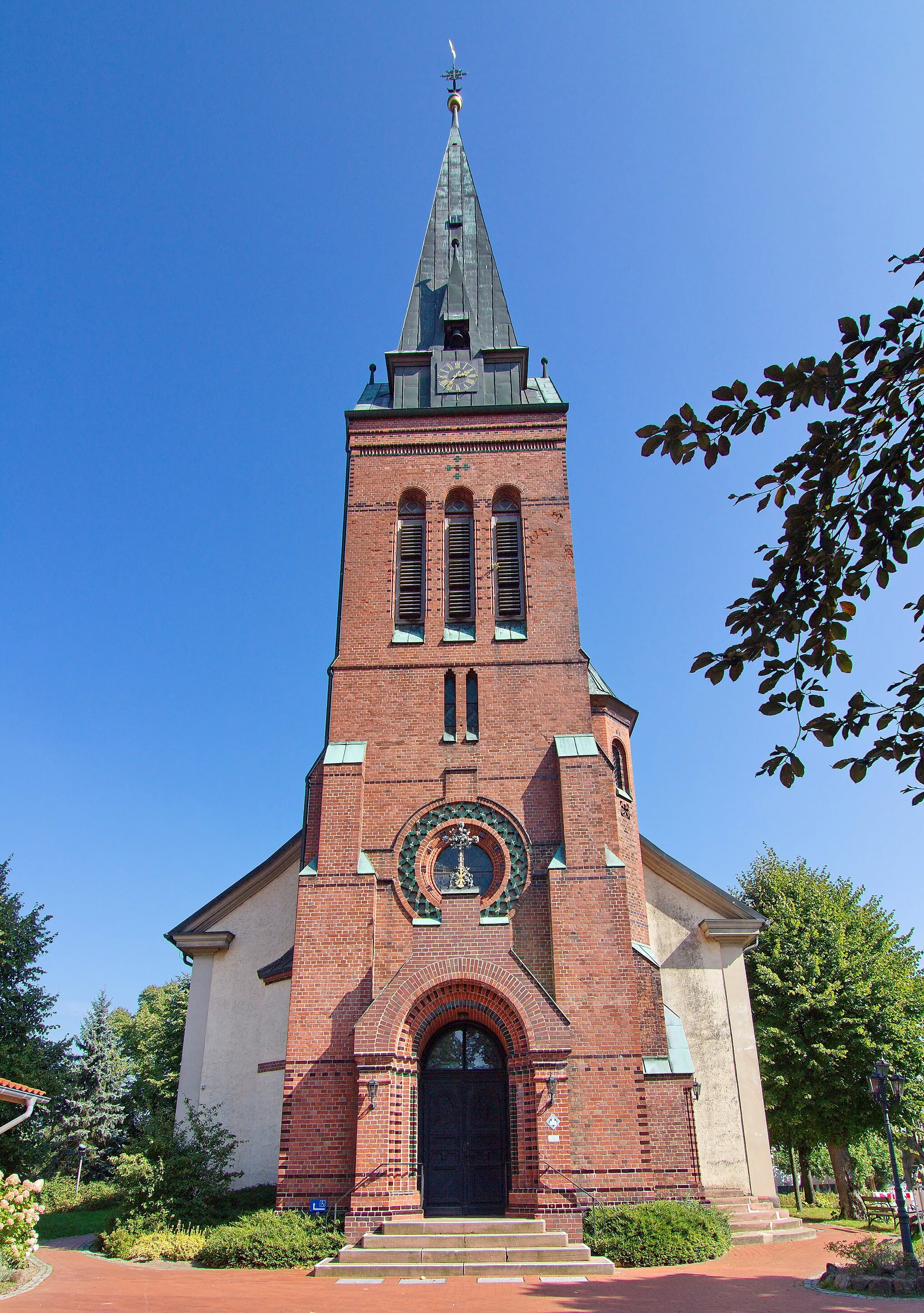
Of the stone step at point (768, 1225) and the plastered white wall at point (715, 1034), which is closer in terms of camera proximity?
the stone step at point (768, 1225)

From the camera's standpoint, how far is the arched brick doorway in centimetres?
1470

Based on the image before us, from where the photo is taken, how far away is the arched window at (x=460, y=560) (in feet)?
63.5

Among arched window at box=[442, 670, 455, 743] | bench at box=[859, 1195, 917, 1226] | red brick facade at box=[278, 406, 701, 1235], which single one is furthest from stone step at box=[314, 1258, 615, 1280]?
bench at box=[859, 1195, 917, 1226]

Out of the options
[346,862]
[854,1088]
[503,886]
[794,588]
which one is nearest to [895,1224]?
[854,1088]

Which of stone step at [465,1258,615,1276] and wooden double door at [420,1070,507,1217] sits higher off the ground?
wooden double door at [420,1070,507,1217]

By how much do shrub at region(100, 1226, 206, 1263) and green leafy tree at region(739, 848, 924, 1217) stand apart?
50.6 ft

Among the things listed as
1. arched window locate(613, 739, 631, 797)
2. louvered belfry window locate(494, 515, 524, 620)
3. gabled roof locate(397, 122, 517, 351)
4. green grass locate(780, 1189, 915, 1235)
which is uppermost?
gabled roof locate(397, 122, 517, 351)

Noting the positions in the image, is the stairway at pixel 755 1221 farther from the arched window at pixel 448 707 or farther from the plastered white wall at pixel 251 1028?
the arched window at pixel 448 707

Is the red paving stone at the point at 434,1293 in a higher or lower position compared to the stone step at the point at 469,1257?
lower

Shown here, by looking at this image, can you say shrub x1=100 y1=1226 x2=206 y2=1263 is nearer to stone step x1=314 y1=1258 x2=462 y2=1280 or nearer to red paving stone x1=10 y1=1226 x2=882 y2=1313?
red paving stone x1=10 y1=1226 x2=882 y2=1313

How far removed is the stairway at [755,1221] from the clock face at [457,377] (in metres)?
17.1

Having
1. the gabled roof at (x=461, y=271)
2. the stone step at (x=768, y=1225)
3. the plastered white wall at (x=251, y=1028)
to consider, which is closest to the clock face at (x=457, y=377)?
the gabled roof at (x=461, y=271)

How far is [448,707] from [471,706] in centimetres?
45

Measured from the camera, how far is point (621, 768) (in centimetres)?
2038
